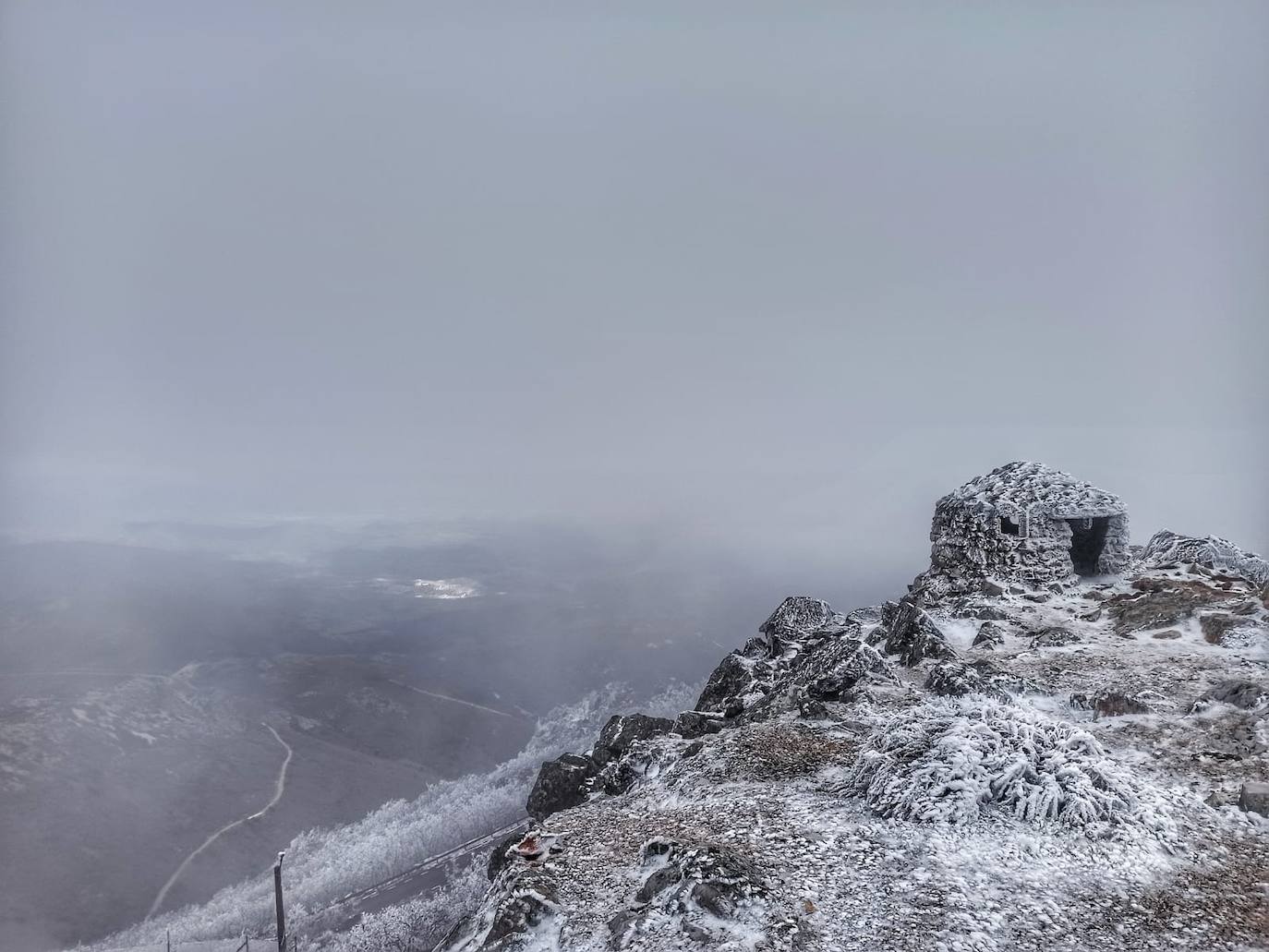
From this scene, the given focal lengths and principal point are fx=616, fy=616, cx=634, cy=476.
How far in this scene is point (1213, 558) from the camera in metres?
28.0

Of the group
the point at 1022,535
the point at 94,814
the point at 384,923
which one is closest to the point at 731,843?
the point at 1022,535

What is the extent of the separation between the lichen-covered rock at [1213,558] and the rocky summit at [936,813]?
814cm

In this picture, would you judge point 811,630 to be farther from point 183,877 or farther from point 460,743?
point 460,743

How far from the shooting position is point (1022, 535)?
89.9 ft

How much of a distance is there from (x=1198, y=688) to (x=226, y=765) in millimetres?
160548

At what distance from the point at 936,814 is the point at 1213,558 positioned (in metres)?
26.8

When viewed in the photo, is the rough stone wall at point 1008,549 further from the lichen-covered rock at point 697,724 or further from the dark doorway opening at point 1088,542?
the lichen-covered rock at point 697,724

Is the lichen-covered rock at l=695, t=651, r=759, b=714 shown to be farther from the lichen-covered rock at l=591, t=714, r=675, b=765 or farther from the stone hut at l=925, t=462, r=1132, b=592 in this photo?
the stone hut at l=925, t=462, r=1132, b=592

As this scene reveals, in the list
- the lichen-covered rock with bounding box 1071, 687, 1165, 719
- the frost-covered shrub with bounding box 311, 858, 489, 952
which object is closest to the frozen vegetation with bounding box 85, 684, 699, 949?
the frost-covered shrub with bounding box 311, 858, 489, 952

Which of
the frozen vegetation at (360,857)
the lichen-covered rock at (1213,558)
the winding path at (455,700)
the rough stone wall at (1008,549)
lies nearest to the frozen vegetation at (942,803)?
the rough stone wall at (1008,549)

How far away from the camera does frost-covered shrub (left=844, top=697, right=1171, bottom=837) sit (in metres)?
10.9

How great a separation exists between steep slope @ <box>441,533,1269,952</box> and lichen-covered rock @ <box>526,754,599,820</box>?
81mm

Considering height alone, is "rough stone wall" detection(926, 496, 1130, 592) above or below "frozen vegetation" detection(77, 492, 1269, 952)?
above

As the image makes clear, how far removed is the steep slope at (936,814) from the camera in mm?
9141
